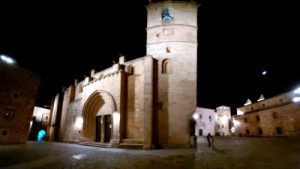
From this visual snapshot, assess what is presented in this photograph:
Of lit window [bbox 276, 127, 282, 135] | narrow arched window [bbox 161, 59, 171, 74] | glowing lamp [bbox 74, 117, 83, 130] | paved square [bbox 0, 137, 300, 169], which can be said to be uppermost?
narrow arched window [bbox 161, 59, 171, 74]

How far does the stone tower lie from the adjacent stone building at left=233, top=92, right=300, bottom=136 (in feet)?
59.8

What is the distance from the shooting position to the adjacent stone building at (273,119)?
2609cm

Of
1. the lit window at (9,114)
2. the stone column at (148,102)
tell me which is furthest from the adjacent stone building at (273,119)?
the lit window at (9,114)

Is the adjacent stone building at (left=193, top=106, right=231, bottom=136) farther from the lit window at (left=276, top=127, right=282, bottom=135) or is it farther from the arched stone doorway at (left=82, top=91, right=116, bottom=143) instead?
the arched stone doorway at (left=82, top=91, right=116, bottom=143)

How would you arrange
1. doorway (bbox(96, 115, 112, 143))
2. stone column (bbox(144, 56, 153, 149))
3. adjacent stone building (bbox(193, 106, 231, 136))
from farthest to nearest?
adjacent stone building (bbox(193, 106, 231, 136)), doorway (bbox(96, 115, 112, 143)), stone column (bbox(144, 56, 153, 149))

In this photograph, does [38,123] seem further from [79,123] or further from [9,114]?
[79,123]

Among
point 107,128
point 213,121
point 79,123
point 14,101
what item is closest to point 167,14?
point 107,128

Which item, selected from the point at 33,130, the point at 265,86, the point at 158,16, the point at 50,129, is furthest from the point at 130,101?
the point at 265,86

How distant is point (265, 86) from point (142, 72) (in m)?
32.6

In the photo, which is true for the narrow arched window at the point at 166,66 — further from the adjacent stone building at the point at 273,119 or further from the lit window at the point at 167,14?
the adjacent stone building at the point at 273,119

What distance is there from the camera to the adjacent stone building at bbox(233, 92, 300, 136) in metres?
26.1

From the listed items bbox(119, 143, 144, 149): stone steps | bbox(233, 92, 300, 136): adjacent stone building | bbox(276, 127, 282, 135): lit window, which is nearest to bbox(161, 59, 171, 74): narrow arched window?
bbox(119, 143, 144, 149): stone steps

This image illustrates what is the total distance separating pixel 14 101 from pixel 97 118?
8.15m

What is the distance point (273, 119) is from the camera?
30234mm
